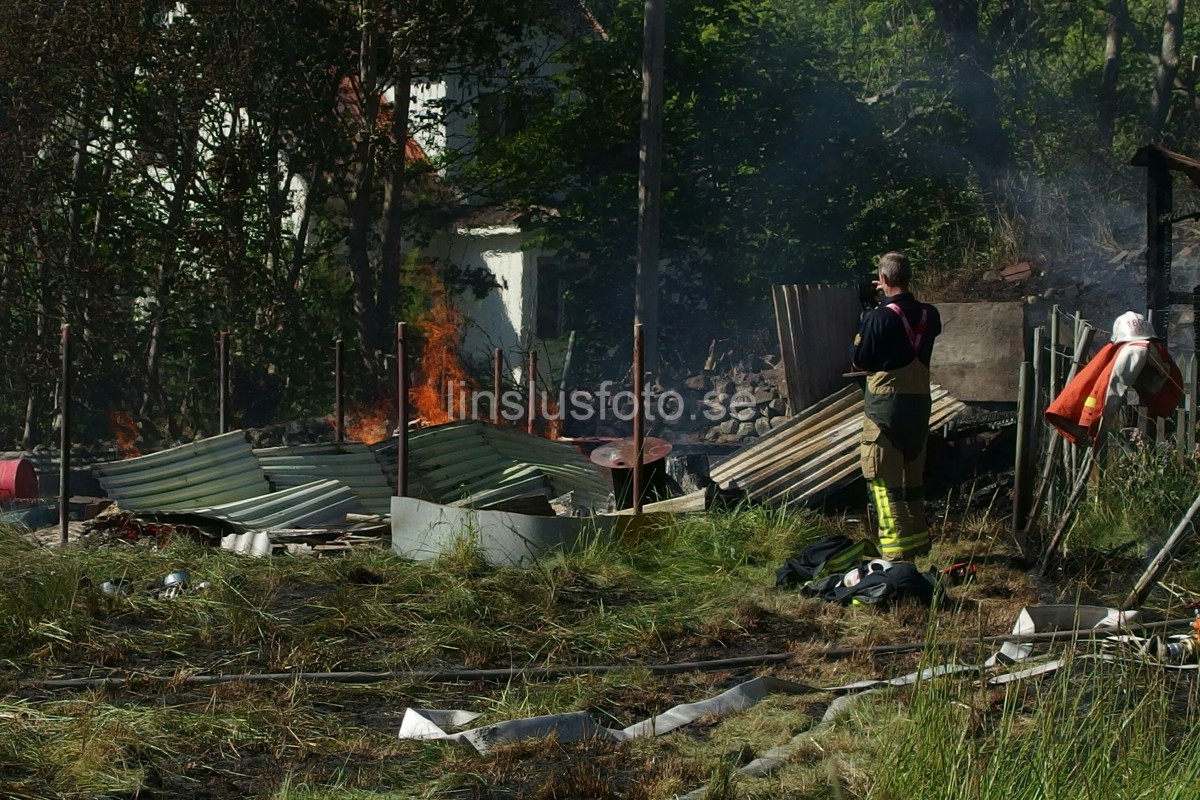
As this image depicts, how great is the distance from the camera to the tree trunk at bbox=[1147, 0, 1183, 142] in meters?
27.3

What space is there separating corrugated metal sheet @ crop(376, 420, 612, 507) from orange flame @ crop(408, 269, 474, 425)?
5.35 meters

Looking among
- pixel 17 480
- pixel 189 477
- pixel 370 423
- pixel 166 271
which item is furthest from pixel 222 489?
pixel 166 271

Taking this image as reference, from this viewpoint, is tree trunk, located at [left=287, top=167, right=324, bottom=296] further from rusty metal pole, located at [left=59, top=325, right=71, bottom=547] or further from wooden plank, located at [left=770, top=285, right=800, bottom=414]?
wooden plank, located at [left=770, top=285, right=800, bottom=414]

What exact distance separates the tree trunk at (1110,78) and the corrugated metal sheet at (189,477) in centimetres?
2090

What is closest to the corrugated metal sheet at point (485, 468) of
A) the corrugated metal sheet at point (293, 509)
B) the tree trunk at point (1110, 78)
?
the corrugated metal sheet at point (293, 509)

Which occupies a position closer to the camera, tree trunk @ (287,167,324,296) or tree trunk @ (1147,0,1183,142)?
tree trunk @ (287,167,324,296)

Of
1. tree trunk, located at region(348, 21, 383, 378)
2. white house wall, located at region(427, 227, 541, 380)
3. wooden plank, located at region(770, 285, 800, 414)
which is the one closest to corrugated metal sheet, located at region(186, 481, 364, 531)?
wooden plank, located at region(770, 285, 800, 414)

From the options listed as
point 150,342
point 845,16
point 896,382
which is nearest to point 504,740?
point 896,382

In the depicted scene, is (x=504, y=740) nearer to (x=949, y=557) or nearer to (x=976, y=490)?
(x=949, y=557)

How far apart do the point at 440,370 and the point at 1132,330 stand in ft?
42.8

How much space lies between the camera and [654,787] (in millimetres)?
4438

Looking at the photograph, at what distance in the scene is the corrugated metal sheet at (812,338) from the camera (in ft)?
36.0

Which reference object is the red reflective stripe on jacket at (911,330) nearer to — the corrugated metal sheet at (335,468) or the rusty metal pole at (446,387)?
the corrugated metal sheet at (335,468)

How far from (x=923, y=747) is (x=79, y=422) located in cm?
1650
